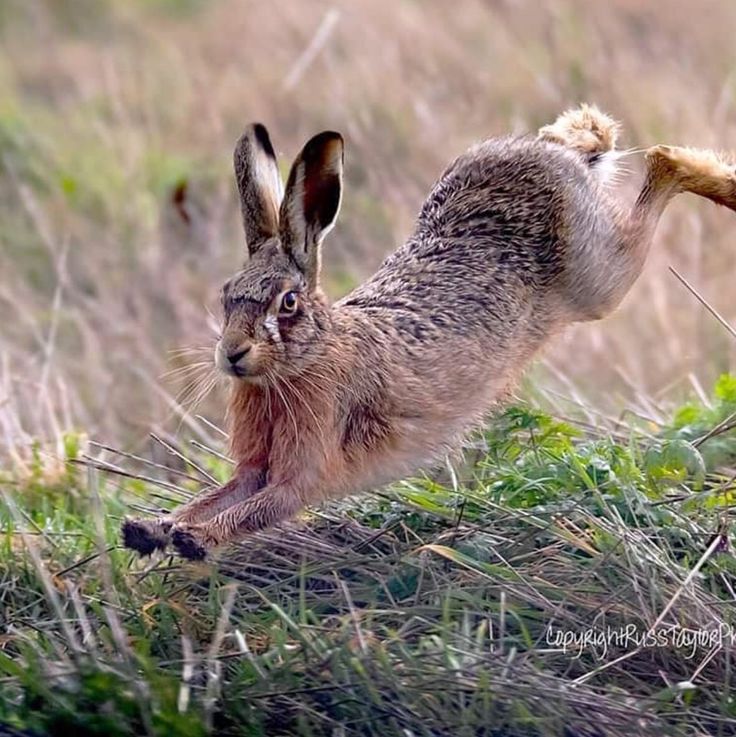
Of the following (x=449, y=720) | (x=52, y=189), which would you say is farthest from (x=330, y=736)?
(x=52, y=189)

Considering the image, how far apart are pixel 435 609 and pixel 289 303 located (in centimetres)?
90

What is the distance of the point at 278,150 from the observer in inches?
328

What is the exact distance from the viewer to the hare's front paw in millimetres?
3904

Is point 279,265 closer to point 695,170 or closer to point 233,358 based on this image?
point 233,358

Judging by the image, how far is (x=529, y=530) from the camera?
13.3ft

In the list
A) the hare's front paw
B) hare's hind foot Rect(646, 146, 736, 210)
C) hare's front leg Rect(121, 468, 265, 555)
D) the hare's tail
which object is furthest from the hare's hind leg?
the hare's front paw

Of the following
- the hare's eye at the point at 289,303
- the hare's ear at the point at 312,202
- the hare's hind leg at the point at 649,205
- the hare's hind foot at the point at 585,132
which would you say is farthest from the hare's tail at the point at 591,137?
the hare's eye at the point at 289,303

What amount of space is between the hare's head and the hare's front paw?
0.40m

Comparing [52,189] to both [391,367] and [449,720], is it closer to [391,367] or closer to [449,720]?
[391,367]

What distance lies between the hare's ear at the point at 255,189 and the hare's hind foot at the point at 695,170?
A: 4.39 feet

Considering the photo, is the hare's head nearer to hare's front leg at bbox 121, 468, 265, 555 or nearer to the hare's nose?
the hare's nose

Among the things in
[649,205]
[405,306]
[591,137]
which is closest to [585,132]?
[591,137]

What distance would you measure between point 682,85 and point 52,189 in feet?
11.1

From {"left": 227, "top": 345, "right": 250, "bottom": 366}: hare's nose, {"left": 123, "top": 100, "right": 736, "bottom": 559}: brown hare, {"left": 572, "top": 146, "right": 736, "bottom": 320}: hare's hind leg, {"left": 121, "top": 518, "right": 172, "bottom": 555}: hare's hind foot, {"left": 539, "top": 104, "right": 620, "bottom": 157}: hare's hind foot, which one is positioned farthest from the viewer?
{"left": 539, "top": 104, "right": 620, "bottom": 157}: hare's hind foot
